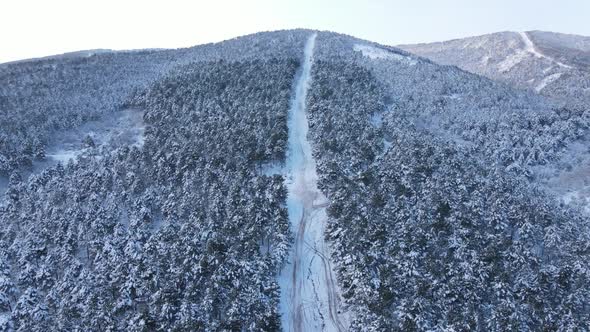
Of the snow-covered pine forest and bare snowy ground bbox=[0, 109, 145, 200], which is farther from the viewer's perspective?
bare snowy ground bbox=[0, 109, 145, 200]

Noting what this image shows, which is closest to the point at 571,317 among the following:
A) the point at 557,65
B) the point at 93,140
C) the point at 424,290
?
the point at 424,290

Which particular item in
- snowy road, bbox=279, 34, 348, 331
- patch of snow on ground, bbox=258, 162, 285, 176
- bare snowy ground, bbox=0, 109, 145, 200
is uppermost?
bare snowy ground, bbox=0, 109, 145, 200

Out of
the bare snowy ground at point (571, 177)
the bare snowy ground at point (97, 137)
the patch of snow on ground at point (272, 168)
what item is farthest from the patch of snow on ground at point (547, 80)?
the bare snowy ground at point (97, 137)

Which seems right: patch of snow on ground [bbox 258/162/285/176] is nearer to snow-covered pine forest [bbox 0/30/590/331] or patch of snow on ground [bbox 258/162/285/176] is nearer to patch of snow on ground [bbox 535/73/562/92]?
snow-covered pine forest [bbox 0/30/590/331]

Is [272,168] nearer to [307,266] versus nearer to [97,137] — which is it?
[307,266]

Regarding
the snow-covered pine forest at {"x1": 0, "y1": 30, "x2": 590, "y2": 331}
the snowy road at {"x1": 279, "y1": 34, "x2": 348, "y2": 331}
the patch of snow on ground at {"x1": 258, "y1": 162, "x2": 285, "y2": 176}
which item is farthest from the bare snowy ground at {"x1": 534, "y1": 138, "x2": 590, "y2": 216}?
the patch of snow on ground at {"x1": 258, "y1": 162, "x2": 285, "y2": 176}

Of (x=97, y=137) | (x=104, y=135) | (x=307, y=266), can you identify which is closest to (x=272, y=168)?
(x=307, y=266)

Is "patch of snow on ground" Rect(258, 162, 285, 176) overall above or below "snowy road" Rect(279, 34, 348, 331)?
above
